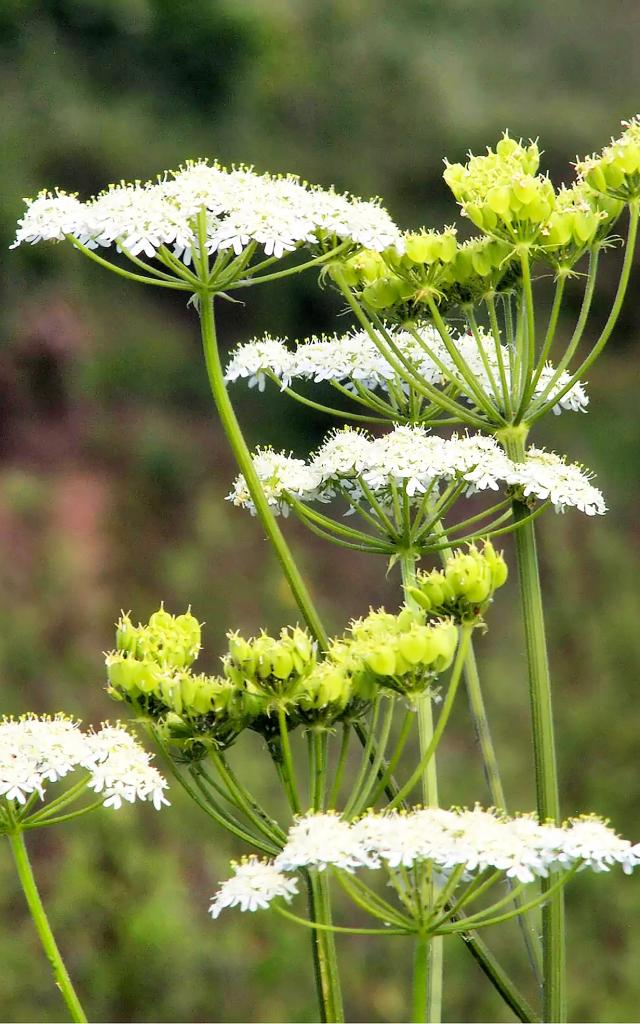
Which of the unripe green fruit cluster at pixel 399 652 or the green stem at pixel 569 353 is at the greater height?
the green stem at pixel 569 353

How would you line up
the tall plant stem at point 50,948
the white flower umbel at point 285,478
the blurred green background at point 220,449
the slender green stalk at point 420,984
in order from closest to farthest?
the slender green stalk at point 420,984 < the tall plant stem at point 50,948 < the white flower umbel at point 285,478 < the blurred green background at point 220,449

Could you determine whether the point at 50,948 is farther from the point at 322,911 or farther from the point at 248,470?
the point at 248,470

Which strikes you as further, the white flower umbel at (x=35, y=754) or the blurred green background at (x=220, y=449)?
the blurred green background at (x=220, y=449)

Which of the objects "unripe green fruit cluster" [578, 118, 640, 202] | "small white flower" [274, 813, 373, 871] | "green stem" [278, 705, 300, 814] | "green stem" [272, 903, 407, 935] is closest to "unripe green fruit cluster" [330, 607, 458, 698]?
"green stem" [278, 705, 300, 814]

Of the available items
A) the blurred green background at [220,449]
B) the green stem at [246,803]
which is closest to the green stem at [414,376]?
the green stem at [246,803]

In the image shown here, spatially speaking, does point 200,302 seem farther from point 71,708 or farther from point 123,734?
point 71,708

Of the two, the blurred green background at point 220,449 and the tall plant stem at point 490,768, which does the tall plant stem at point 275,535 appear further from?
the blurred green background at point 220,449

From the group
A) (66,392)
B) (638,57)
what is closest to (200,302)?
(66,392)
